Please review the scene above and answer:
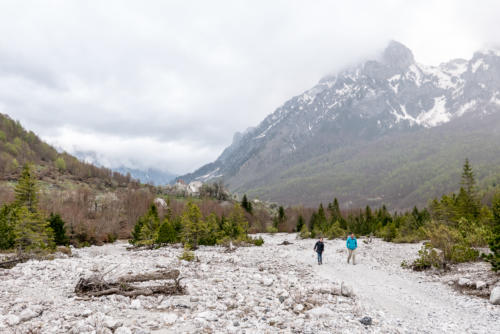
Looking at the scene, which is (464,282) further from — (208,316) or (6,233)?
(6,233)

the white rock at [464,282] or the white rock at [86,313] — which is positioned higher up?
the white rock at [86,313]

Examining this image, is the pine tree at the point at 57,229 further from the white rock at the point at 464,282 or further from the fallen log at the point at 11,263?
the white rock at the point at 464,282

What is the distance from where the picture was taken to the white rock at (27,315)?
780cm

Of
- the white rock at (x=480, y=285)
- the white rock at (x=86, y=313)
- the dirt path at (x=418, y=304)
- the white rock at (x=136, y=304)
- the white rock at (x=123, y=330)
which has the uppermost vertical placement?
the white rock at (x=123, y=330)

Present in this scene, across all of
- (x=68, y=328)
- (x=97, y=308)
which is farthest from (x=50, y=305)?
(x=68, y=328)

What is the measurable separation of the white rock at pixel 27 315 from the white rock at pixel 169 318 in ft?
12.2

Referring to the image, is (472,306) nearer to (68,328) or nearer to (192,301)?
(192,301)

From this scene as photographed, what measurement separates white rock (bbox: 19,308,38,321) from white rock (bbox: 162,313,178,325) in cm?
372

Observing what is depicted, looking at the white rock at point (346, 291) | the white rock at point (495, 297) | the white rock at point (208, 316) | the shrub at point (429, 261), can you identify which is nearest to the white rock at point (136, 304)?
the white rock at point (208, 316)

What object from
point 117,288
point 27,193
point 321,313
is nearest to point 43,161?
point 27,193

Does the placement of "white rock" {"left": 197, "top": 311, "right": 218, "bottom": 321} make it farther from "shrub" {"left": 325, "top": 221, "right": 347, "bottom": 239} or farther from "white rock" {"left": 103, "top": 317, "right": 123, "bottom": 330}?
"shrub" {"left": 325, "top": 221, "right": 347, "bottom": 239}

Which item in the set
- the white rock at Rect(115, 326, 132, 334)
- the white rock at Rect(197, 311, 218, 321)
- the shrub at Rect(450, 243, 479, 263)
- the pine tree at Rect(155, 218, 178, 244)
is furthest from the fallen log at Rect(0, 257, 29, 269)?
the shrub at Rect(450, 243, 479, 263)

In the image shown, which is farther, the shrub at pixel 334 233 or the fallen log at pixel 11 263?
the shrub at pixel 334 233

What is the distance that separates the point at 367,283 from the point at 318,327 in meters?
8.53
